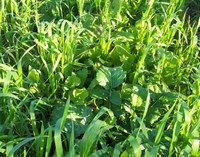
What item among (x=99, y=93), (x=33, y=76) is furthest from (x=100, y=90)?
(x=33, y=76)

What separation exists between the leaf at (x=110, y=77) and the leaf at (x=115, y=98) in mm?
30

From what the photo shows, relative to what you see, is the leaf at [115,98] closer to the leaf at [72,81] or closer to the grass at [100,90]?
the grass at [100,90]

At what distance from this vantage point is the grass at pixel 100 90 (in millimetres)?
1462

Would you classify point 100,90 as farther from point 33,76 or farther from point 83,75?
point 33,76

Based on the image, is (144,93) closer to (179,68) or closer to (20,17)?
(179,68)

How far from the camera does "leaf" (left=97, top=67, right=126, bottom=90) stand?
1723 mm

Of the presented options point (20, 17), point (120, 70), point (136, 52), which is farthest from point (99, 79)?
point (20, 17)

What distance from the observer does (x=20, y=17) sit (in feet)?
6.94

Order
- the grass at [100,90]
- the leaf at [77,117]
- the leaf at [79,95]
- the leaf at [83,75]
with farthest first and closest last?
the leaf at [83,75] → the leaf at [79,95] → the leaf at [77,117] → the grass at [100,90]

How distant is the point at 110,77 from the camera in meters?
1.74

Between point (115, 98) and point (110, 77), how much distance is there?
0.10m

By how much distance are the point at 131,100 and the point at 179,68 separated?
37 centimetres

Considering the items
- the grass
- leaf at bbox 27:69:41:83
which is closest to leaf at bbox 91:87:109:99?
the grass

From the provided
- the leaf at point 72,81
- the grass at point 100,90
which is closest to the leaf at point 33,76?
the grass at point 100,90
